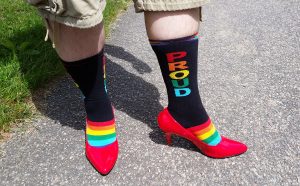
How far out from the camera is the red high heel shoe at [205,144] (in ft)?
5.15

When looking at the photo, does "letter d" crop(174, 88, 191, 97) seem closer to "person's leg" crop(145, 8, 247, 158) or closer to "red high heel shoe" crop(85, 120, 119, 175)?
"person's leg" crop(145, 8, 247, 158)

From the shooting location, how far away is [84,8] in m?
1.21

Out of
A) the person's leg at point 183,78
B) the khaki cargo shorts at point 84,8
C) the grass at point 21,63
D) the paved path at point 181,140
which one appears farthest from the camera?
the grass at point 21,63

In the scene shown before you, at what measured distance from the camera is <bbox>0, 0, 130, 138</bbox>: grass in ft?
6.30

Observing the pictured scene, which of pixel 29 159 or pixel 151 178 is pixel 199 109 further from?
pixel 29 159

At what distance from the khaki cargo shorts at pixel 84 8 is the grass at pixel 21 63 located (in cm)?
74

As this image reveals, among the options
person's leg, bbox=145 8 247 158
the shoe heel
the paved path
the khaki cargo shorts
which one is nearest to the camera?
the khaki cargo shorts

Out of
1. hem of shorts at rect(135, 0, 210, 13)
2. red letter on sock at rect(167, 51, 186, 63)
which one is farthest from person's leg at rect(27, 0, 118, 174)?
red letter on sock at rect(167, 51, 186, 63)

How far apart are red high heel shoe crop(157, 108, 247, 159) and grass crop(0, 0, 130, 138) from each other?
731mm

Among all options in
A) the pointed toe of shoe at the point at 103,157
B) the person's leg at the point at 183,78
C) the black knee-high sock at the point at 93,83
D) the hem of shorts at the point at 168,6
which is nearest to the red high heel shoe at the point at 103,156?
the pointed toe of shoe at the point at 103,157

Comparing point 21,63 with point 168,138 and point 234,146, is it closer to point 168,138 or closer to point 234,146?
point 168,138

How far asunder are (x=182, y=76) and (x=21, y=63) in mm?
1217

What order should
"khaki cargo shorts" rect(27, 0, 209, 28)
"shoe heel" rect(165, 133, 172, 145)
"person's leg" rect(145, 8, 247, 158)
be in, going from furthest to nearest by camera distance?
"shoe heel" rect(165, 133, 172, 145), "person's leg" rect(145, 8, 247, 158), "khaki cargo shorts" rect(27, 0, 209, 28)

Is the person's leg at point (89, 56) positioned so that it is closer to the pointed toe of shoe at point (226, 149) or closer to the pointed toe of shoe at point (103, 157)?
the pointed toe of shoe at point (103, 157)
